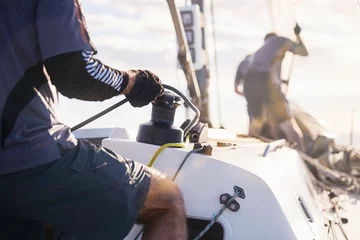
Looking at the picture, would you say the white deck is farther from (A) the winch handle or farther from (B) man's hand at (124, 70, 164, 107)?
(B) man's hand at (124, 70, 164, 107)

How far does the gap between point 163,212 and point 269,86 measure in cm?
904

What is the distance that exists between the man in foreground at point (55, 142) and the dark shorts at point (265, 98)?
8.69 m

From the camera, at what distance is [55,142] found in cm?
164

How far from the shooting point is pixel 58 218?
5.53 feet

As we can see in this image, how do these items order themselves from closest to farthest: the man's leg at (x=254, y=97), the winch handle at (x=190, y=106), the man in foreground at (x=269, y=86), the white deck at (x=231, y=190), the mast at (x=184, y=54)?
the white deck at (x=231, y=190) < the winch handle at (x=190, y=106) < the mast at (x=184, y=54) < the man in foreground at (x=269, y=86) < the man's leg at (x=254, y=97)

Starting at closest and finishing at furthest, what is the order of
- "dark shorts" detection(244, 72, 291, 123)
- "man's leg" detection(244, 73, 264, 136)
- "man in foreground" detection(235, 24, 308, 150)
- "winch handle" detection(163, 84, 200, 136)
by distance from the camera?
1. "winch handle" detection(163, 84, 200, 136)
2. "man in foreground" detection(235, 24, 308, 150)
3. "dark shorts" detection(244, 72, 291, 123)
4. "man's leg" detection(244, 73, 264, 136)

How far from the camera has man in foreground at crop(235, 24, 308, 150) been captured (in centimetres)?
1024

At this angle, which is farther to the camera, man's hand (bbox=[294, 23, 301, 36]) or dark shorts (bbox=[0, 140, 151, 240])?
man's hand (bbox=[294, 23, 301, 36])

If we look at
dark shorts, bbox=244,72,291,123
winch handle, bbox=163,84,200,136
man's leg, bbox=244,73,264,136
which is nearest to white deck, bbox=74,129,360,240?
winch handle, bbox=163,84,200,136

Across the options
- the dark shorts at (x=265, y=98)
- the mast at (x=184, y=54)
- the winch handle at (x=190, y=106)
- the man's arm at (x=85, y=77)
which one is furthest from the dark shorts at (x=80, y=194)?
the dark shorts at (x=265, y=98)

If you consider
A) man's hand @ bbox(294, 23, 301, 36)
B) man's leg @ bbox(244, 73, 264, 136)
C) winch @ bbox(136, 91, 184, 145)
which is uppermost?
winch @ bbox(136, 91, 184, 145)

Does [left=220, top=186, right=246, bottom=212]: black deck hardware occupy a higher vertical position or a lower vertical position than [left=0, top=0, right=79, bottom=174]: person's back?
lower

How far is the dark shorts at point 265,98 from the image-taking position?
1040cm

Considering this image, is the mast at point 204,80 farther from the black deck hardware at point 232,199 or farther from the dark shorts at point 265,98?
the black deck hardware at point 232,199
